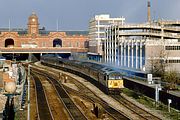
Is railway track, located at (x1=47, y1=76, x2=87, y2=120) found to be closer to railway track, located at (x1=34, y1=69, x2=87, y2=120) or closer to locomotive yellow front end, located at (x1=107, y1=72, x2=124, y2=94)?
railway track, located at (x1=34, y1=69, x2=87, y2=120)

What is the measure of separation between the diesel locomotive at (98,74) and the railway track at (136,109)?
1.50 m

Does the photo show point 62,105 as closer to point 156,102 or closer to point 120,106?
point 120,106

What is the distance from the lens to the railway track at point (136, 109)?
1372 inches

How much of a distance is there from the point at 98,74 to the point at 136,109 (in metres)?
18.3

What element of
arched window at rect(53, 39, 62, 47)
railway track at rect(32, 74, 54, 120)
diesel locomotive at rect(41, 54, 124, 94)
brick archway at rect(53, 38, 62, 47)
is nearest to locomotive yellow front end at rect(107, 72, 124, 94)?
diesel locomotive at rect(41, 54, 124, 94)

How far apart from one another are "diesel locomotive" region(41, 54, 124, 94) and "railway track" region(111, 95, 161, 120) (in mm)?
1503

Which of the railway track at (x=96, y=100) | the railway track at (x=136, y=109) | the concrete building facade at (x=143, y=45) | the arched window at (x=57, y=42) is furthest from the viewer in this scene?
the arched window at (x=57, y=42)

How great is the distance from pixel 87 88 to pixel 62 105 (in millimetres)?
17619

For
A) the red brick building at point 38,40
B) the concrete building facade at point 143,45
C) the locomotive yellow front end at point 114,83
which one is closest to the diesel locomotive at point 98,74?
the locomotive yellow front end at point 114,83

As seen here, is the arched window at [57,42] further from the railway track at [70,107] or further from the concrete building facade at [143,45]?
the railway track at [70,107]

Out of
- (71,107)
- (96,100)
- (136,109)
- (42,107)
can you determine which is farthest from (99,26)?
(136,109)

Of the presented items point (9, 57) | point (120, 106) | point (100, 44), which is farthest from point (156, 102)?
point (9, 57)

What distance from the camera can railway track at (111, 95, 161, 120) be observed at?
1372 inches

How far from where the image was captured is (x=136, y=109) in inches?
1555
